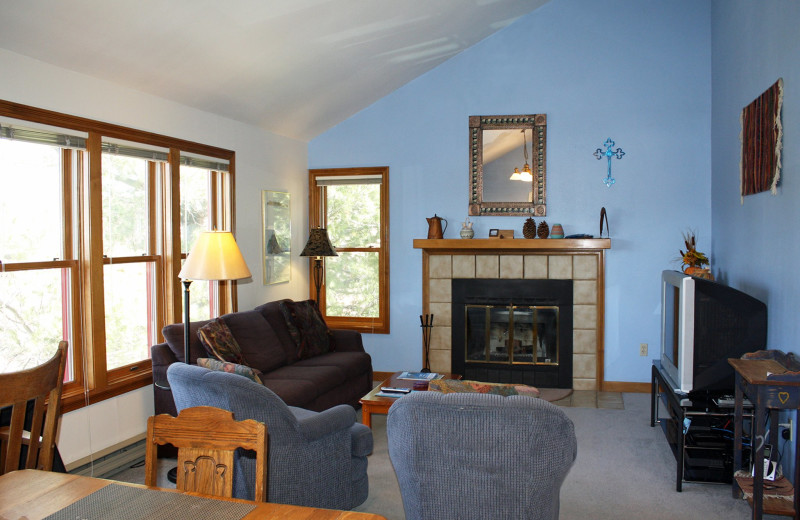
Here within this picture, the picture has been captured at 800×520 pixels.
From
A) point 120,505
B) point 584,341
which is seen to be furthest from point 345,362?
point 120,505

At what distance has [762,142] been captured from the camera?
3.77 meters

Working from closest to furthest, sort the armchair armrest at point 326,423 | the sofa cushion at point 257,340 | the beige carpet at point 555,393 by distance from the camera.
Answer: the armchair armrest at point 326,423
the sofa cushion at point 257,340
the beige carpet at point 555,393

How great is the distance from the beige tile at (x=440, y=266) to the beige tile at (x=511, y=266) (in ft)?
1.61

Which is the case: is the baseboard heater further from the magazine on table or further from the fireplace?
the fireplace

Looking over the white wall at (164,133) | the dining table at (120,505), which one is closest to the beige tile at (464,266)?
the white wall at (164,133)

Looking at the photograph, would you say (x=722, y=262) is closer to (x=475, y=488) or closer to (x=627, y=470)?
(x=627, y=470)

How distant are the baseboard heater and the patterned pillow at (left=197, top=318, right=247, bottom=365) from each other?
0.75 metres

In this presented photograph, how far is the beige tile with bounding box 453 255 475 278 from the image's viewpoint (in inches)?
235

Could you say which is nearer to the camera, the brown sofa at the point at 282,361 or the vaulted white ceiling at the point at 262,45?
the vaulted white ceiling at the point at 262,45

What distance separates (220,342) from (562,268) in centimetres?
318

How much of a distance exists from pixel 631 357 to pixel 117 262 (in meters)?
4.34

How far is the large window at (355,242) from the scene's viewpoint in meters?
6.21

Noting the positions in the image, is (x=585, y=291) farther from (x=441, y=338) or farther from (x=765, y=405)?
(x=765, y=405)

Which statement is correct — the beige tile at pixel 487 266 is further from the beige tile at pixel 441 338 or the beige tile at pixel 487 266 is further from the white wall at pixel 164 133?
the white wall at pixel 164 133
